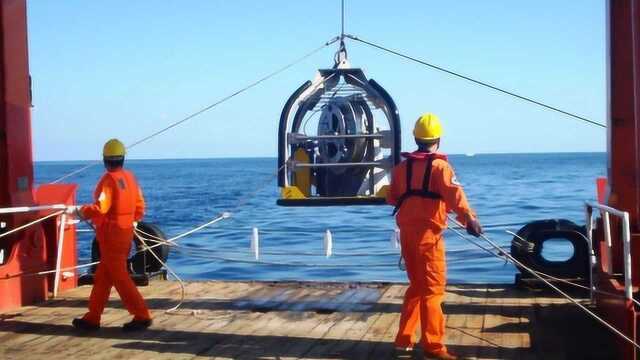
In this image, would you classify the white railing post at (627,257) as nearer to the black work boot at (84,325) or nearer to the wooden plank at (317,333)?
the wooden plank at (317,333)

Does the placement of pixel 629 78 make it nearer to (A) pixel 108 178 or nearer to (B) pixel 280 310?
(B) pixel 280 310

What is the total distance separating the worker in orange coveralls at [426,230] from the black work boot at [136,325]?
2625 mm

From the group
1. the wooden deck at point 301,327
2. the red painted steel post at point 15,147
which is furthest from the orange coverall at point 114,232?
the red painted steel post at point 15,147

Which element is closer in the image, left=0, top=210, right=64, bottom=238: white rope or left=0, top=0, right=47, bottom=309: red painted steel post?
left=0, top=210, right=64, bottom=238: white rope

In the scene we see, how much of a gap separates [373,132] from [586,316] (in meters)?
3.57

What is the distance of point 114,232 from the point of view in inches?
316

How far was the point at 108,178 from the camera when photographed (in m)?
8.00

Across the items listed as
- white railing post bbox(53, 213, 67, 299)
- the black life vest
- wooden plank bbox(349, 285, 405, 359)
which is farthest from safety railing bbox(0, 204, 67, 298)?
the black life vest

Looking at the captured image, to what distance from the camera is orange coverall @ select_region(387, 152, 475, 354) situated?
6887 millimetres

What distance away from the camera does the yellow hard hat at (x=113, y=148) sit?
26.9 ft

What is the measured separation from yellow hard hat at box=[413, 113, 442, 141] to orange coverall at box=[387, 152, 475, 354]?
162 millimetres

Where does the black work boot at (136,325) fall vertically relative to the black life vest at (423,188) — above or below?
below

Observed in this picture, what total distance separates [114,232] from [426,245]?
2990 millimetres

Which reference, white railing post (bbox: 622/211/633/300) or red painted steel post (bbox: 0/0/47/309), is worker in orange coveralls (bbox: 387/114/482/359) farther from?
red painted steel post (bbox: 0/0/47/309)
